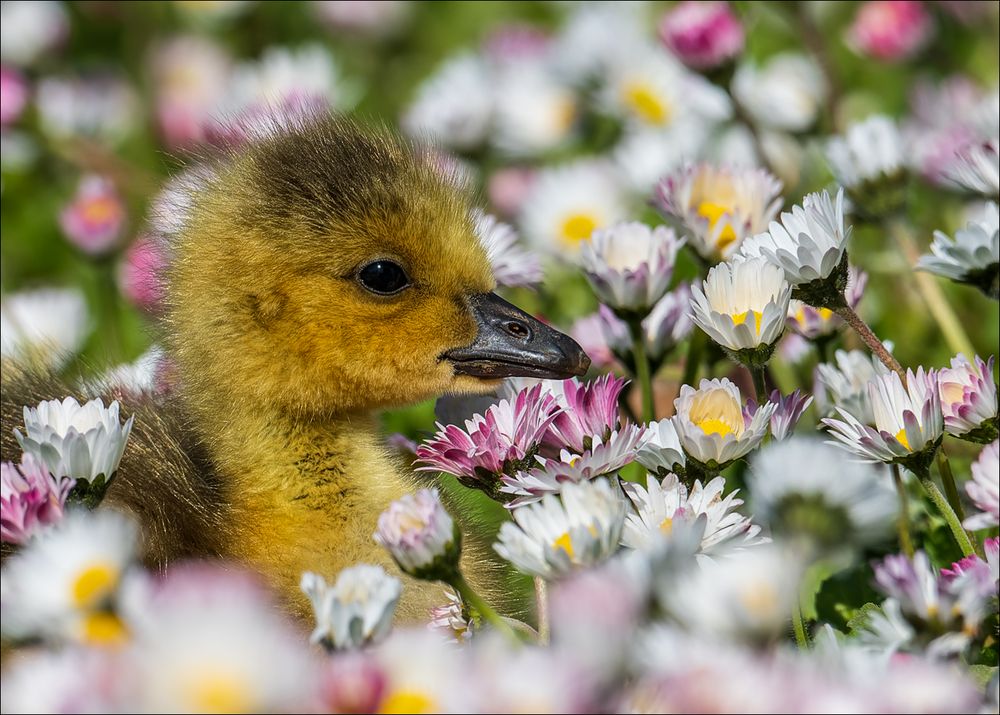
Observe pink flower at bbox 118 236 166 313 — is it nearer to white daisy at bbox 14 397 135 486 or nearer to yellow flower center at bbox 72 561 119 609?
white daisy at bbox 14 397 135 486

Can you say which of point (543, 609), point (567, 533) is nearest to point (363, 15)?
point (543, 609)

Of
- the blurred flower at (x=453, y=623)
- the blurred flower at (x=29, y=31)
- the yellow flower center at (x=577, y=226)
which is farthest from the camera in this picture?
the blurred flower at (x=29, y=31)

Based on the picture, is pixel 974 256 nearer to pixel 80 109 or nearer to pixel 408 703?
pixel 408 703

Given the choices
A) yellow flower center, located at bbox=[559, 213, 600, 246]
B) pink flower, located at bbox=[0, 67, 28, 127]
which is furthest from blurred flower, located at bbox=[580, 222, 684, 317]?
pink flower, located at bbox=[0, 67, 28, 127]

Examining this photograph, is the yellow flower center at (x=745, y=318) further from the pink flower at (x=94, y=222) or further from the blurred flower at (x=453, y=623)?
the pink flower at (x=94, y=222)

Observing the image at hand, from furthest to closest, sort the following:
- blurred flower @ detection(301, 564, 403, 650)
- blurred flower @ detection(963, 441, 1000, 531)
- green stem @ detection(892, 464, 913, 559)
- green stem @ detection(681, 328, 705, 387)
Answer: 1. green stem @ detection(681, 328, 705, 387)
2. green stem @ detection(892, 464, 913, 559)
3. blurred flower @ detection(963, 441, 1000, 531)
4. blurred flower @ detection(301, 564, 403, 650)

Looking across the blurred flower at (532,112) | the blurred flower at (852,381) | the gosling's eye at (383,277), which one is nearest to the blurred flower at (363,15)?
the blurred flower at (532,112)

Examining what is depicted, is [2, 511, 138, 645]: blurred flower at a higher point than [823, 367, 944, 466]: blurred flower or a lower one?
lower
